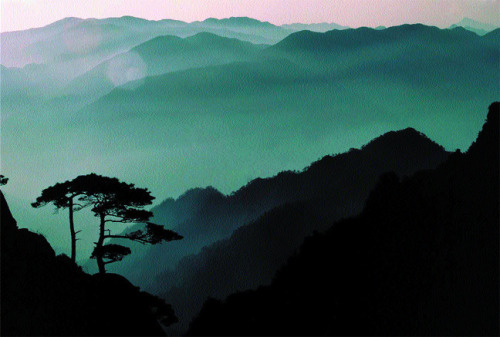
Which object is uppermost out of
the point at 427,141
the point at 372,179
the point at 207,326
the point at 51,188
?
the point at 427,141

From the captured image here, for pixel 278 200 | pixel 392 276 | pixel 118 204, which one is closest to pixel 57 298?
pixel 118 204

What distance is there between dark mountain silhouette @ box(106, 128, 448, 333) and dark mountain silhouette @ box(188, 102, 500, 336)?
33.5m

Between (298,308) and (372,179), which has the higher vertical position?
(372,179)

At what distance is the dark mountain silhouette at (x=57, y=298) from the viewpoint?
18.6 m

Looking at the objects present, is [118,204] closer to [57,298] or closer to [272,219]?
[57,298]

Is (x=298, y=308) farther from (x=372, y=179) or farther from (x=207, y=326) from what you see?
(x=372, y=179)

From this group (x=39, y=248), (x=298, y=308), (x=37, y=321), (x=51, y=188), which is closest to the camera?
(x=298, y=308)

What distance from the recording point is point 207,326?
19203 millimetres

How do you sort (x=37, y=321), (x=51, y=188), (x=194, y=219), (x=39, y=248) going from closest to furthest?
1. (x=37, y=321)
2. (x=39, y=248)
3. (x=51, y=188)
4. (x=194, y=219)

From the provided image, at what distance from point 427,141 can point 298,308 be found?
74429 mm

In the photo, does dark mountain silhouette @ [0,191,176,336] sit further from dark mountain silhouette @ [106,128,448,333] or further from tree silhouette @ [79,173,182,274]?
dark mountain silhouette @ [106,128,448,333]

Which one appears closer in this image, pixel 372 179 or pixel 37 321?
pixel 37 321

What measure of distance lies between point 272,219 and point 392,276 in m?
55.7

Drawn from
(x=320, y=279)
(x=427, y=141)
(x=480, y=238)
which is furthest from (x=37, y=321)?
(x=427, y=141)
